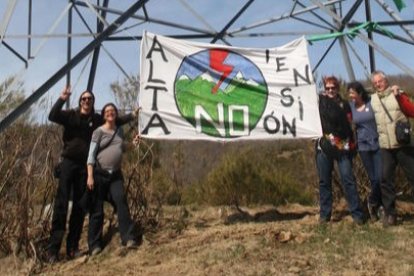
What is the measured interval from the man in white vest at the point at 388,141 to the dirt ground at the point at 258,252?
1.31 ft

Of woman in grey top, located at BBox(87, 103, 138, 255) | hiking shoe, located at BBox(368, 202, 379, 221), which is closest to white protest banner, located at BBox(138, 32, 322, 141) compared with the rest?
woman in grey top, located at BBox(87, 103, 138, 255)

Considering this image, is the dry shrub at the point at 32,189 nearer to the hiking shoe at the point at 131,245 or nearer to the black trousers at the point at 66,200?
the black trousers at the point at 66,200

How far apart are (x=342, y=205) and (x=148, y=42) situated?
127 inches

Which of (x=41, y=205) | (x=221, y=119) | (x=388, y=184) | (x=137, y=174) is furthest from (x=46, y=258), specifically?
(x=388, y=184)

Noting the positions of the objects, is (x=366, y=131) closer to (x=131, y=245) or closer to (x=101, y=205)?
(x=131, y=245)

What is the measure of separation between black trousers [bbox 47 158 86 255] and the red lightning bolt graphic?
80.5 inches

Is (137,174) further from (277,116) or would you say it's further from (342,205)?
(342,205)

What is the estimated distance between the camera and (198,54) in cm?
834

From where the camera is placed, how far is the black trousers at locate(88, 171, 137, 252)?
7.23 metres

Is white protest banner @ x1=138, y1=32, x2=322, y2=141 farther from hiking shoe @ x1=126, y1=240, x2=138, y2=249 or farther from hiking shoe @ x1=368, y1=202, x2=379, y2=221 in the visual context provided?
hiking shoe @ x1=126, y1=240, x2=138, y2=249

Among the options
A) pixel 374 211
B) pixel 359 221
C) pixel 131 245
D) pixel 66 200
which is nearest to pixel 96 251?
pixel 131 245

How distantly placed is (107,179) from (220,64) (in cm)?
209

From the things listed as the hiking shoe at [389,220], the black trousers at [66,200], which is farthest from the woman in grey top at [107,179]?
the hiking shoe at [389,220]

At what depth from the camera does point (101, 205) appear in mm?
7281
